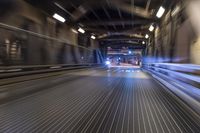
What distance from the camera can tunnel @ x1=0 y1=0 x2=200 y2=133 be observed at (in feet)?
11.4

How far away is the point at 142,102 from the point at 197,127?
181 cm

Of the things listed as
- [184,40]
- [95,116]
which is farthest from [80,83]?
[95,116]

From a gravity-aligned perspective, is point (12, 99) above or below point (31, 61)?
below

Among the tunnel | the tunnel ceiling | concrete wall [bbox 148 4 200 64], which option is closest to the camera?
the tunnel

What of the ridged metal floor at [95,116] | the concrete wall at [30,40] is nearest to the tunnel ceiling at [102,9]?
the concrete wall at [30,40]

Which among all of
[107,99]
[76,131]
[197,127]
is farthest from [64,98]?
[197,127]

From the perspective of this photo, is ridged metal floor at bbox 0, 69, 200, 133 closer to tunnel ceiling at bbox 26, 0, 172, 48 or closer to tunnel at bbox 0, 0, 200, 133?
tunnel at bbox 0, 0, 200, 133

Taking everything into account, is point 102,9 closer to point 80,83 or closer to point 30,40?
point 30,40

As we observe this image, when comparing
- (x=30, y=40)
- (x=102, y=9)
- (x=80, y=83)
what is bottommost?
(x=80, y=83)

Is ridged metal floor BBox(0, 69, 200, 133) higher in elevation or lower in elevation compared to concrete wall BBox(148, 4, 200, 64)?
lower

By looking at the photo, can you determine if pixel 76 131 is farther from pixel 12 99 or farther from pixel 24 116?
pixel 12 99

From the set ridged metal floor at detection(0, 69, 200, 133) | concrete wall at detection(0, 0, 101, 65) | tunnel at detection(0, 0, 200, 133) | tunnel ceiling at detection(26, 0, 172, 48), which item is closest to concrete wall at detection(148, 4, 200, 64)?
tunnel at detection(0, 0, 200, 133)

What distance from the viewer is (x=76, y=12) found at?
16359mm

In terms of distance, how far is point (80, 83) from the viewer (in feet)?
Result: 27.8
